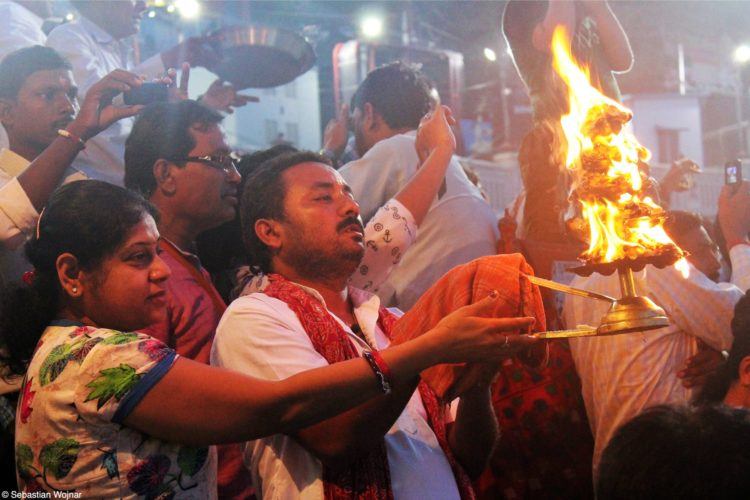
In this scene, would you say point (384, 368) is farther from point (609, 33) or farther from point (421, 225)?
point (609, 33)

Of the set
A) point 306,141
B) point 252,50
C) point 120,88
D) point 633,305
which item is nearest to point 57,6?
point 252,50

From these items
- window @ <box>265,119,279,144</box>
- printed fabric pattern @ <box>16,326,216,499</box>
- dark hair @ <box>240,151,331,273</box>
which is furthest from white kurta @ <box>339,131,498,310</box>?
window @ <box>265,119,279,144</box>

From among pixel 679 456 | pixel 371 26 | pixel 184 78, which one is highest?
pixel 371 26

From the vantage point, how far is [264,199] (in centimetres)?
288

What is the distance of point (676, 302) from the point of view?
3.22m

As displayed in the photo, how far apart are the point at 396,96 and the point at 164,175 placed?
1489 mm

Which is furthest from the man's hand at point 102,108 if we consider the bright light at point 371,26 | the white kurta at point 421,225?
the bright light at point 371,26

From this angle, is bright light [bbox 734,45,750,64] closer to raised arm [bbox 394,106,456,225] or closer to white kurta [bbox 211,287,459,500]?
Result: raised arm [bbox 394,106,456,225]

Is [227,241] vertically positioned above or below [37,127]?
below

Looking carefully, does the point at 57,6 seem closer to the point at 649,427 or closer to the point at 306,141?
the point at 649,427

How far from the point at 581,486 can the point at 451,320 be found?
1.96 m

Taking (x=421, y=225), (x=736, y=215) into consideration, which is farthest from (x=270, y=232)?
(x=736, y=215)

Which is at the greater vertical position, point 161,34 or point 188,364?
point 161,34

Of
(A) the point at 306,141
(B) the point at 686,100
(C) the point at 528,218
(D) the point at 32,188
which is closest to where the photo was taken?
(D) the point at 32,188
